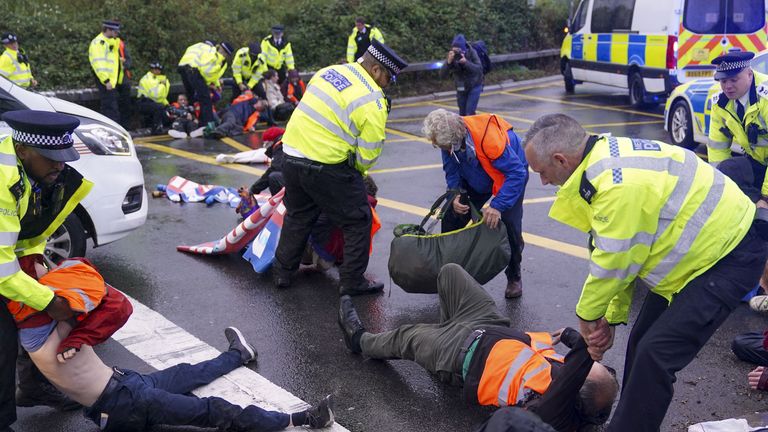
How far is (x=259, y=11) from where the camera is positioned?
65.5 ft

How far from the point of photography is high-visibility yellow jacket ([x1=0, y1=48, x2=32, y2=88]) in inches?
508

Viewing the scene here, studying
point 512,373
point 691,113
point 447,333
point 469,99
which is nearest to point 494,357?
point 512,373

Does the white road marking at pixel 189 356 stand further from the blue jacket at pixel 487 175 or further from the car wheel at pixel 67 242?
the blue jacket at pixel 487 175

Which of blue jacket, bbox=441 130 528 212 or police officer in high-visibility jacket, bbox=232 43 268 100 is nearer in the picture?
blue jacket, bbox=441 130 528 212

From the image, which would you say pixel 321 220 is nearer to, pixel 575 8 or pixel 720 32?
pixel 720 32

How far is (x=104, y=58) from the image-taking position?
13703mm

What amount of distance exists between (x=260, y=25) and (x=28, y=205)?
1559 centimetres

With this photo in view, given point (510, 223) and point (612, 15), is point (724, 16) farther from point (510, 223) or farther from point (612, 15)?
point (510, 223)

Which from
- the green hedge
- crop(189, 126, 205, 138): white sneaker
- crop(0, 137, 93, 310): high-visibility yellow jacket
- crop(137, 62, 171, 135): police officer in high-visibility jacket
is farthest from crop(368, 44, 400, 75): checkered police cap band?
the green hedge

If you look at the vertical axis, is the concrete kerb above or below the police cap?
below

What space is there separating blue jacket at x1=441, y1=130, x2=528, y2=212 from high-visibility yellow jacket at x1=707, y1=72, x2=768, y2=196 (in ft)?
5.79

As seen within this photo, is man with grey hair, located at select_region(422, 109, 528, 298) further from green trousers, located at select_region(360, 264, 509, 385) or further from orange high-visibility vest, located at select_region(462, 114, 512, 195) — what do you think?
green trousers, located at select_region(360, 264, 509, 385)

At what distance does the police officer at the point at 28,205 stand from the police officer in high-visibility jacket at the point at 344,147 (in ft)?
6.38

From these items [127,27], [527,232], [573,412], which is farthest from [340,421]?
[127,27]
